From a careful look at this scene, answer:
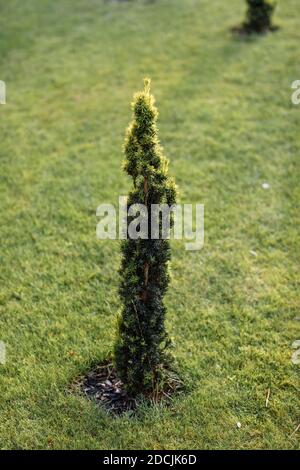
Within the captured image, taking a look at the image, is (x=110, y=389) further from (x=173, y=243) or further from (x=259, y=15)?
(x=259, y=15)

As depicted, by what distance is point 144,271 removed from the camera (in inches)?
159

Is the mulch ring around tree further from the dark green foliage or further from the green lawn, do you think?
the dark green foliage

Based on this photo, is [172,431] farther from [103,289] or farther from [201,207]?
[201,207]

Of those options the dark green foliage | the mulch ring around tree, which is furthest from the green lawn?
the dark green foliage

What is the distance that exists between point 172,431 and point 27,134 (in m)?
5.61

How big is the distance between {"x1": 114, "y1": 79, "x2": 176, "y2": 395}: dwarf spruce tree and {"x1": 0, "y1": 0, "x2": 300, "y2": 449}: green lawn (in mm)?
414

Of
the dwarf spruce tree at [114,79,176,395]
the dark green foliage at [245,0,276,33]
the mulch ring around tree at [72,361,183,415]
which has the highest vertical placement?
the dark green foliage at [245,0,276,33]

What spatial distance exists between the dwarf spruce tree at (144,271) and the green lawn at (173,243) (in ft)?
1.36

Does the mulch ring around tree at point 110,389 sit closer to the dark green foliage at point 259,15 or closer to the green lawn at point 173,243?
the green lawn at point 173,243

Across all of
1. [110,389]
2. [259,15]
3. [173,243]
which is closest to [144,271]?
[110,389]

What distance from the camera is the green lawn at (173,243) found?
4.28m

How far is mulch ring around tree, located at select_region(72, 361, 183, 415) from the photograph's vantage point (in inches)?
171

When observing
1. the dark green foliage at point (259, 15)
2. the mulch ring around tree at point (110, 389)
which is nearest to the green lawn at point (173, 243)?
the mulch ring around tree at point (110, 389)

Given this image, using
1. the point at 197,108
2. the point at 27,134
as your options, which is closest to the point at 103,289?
the point at 27,134
